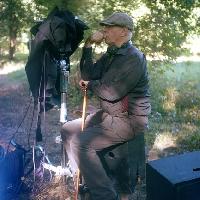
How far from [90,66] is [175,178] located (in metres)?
1.69

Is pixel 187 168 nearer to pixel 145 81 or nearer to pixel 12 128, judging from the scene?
pixel 145 81

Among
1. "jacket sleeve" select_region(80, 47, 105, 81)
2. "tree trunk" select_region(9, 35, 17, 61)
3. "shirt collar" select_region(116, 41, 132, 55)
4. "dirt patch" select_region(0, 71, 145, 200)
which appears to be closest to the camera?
"shirt collar" select_region(116, 41, 132, 55)

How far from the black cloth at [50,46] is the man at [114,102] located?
13.4 inches

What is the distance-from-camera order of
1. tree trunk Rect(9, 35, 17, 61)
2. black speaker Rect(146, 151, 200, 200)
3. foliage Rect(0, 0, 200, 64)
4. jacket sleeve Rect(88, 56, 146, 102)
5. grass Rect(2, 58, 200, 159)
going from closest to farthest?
black speaker Rect(146, 151, 200, 200) → jacket sleeve Rect(88, 56, 146, 102) → grass Rect(2, 58, 200, 159) → foliage Rect(0, 0, 200, 64) → tree trunk Rect(9, 35, 17, 61)

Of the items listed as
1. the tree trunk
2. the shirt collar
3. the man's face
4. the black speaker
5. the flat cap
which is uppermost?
the flat cap

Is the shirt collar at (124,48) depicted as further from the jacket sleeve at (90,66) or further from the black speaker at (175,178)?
the black speaker at (175,178)

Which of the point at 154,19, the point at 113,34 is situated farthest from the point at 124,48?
the point at 154,19

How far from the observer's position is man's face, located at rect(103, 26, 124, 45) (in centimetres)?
454

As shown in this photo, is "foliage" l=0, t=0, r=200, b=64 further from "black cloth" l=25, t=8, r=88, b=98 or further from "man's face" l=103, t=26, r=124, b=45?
"man's face" l=103, t=26, r=124, b=45

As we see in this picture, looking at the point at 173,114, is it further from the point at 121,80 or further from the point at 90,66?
the point at 121,80

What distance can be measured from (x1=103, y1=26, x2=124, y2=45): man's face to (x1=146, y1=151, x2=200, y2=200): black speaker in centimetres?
142

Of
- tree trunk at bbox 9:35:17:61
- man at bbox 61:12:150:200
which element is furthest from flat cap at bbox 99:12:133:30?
tree trunk at bbox 9:35:17:61

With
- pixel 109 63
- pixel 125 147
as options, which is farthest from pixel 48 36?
pixel 125 147

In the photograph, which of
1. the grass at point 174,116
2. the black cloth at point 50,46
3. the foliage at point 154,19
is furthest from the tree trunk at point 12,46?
the black cloth at point 50,46
